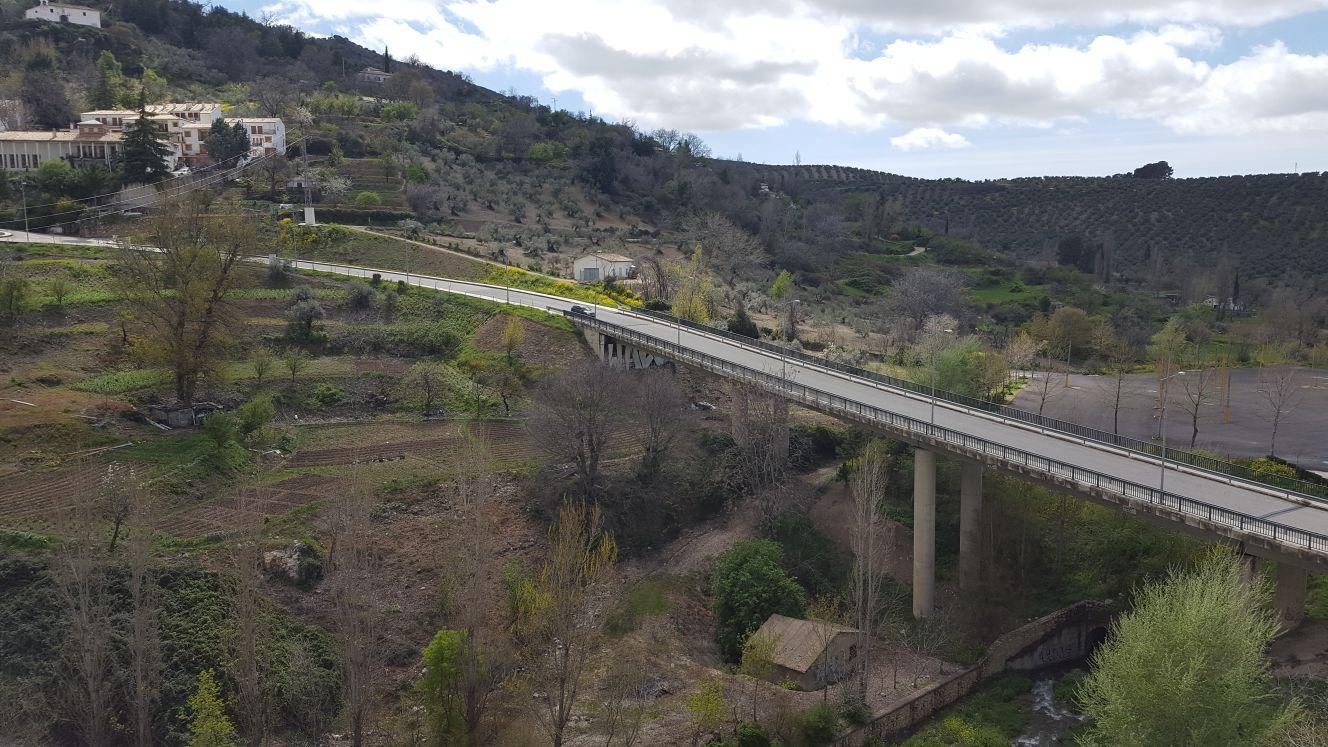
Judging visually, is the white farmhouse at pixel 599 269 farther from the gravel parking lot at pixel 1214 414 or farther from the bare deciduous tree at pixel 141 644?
the bare deciduous tree at pixel 141 644

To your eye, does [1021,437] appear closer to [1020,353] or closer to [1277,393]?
[1020,353]

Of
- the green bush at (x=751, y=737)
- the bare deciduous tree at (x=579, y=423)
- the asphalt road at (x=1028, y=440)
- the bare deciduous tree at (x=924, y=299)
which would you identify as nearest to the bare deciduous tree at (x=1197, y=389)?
the bare deciduous tree at (x=924, y=299)

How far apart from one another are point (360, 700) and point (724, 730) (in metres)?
9.52

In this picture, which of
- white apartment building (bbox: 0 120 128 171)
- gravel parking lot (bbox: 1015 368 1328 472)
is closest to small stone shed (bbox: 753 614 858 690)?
gravel parking lot (bbox: 1015 368 1328 472)

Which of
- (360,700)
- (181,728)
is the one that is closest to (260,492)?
(181,728)

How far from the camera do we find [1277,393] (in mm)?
53531

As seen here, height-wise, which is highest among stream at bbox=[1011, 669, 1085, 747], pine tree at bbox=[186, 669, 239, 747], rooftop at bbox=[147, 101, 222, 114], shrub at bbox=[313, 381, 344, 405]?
rooftop at bbox=[147, 101, 222, 114]

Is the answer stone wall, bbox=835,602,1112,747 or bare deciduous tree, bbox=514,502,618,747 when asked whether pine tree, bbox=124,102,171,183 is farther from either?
stone wall, bbox=835,602,1112,747

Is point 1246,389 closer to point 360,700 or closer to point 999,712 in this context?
point 999,712

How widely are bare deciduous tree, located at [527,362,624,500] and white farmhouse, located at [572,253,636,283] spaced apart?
113 feet

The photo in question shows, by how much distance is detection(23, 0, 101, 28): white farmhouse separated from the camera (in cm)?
12525

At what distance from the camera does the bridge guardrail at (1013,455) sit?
79.3 feet

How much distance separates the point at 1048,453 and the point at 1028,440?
1.96 metres

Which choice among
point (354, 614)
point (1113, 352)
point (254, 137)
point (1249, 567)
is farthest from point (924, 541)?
point (254, 137)
